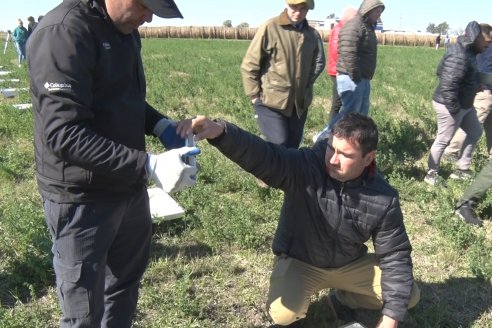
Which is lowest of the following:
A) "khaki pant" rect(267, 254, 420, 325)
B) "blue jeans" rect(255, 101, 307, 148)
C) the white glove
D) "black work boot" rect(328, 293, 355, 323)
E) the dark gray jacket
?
"black work boot" rect(328, 293, 355, 323)

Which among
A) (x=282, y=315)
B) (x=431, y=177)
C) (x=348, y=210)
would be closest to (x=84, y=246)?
(x=282, y=315)

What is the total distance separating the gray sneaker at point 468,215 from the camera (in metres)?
4.47

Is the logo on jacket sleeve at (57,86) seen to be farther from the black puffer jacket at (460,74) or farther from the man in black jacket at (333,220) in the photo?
the black puffer jacket at (460,74)

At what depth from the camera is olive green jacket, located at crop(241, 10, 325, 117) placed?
4.59 metres

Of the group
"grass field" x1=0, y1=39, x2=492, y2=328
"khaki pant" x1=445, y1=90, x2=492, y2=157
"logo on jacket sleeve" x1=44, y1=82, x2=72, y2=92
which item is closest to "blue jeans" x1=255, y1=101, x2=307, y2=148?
"grass field" x1=0, y1=39, x2=492, y2=328

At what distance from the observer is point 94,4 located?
1980 mm

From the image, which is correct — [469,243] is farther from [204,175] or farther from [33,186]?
[33,186]

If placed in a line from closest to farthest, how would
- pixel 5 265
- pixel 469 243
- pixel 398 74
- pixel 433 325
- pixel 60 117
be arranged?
pixel 60 117
pixel 433 325
pixel 5 265
pixel 469 243
pixel 398 74

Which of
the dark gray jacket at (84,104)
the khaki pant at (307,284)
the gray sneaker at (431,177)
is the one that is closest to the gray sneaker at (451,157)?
the gray sneaker at (431,177)

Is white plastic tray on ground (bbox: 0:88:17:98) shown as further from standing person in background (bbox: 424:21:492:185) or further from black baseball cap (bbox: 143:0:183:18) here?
black baseball cap (bbox: 143:0:183:18)

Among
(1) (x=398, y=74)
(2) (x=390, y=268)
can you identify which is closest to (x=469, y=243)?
(2) (x=390, y=268)

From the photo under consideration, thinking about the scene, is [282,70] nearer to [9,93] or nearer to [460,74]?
[460,74]

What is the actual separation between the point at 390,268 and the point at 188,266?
4.98 feet

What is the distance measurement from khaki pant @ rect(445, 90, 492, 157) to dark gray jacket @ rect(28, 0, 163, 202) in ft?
15.9
